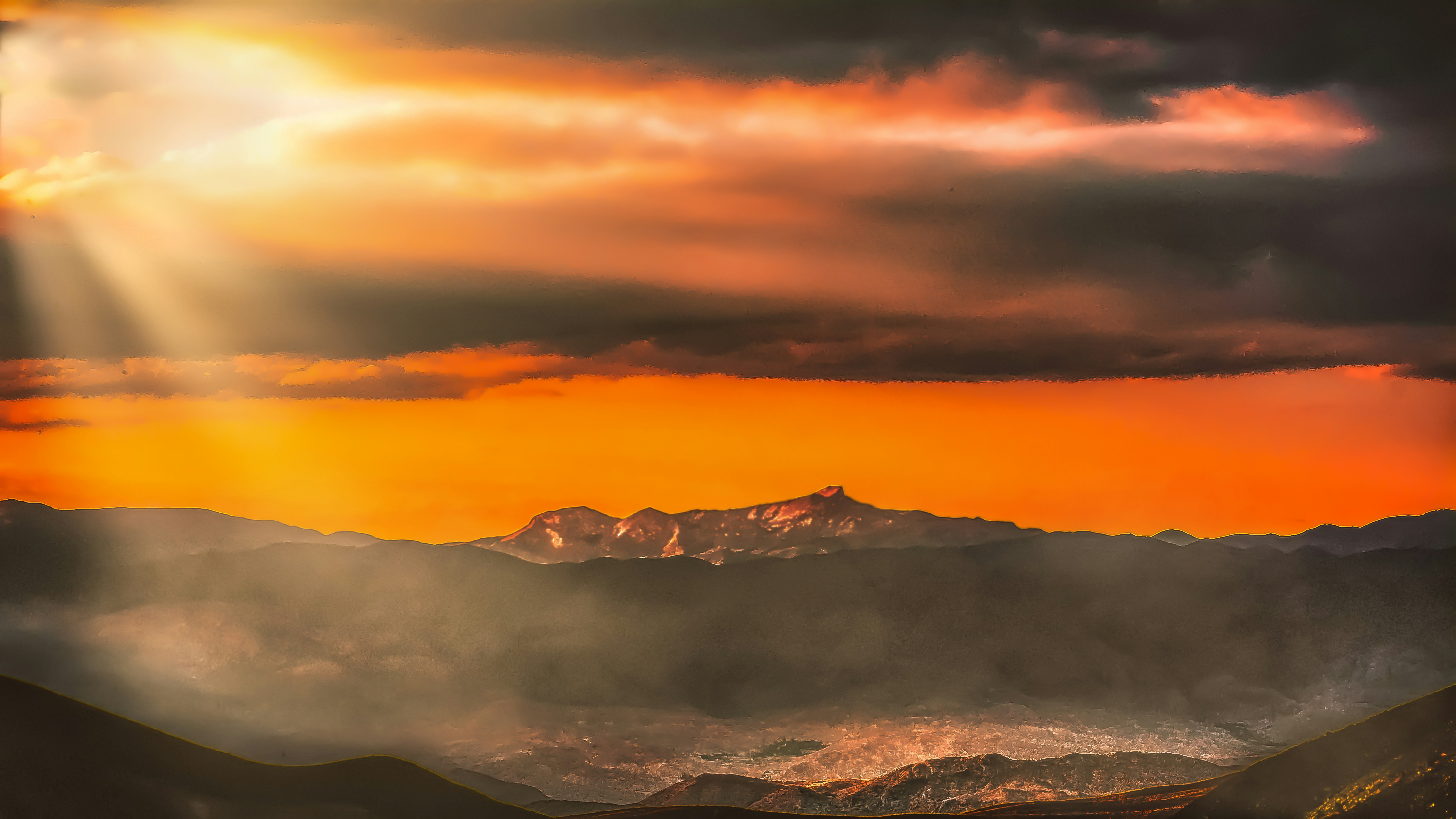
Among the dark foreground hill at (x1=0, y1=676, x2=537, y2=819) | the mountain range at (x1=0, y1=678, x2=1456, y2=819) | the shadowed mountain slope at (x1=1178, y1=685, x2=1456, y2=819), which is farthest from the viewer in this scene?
the shadowed mountain slope at (x1=1178, y1=685, x2=1456, y2=819)

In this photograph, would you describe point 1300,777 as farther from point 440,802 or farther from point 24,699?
point 24,699

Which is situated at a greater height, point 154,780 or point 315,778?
point 154,780

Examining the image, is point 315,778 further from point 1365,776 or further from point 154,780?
point 1365,776

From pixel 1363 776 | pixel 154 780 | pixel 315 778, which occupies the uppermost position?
pixel 154 780

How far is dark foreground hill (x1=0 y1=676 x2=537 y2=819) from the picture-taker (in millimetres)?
66938

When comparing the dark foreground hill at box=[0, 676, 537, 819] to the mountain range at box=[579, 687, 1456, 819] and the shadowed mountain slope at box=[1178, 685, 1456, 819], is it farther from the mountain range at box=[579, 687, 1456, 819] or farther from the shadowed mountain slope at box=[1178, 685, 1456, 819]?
the shadowed mountain slope at box=[1178, 685, 1456, 819]

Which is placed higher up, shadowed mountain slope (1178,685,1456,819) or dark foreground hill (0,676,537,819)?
dark foreground hill (0,676,537,819)

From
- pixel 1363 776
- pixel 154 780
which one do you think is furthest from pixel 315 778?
pixel 1363 776

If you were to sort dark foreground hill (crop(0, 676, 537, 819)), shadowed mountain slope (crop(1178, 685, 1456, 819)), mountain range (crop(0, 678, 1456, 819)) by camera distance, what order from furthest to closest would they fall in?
shadowed mountain slope (crop(1178, 685, 1456, 819)) → mountain range (crop(0, 678, 1456, 819)) → dark foreground hill (crop(0, 676, 537, 819))

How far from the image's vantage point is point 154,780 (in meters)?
71.9

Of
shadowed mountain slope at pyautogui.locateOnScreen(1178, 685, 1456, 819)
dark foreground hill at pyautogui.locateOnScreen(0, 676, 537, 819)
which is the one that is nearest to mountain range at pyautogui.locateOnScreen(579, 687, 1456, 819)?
shadowed mountain slope at pyautogui.locateOnScreen(1178, 685, 1456, 819)

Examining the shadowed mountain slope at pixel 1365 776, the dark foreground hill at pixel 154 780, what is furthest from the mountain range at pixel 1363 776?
the dark foreground hill at pixel 154 780

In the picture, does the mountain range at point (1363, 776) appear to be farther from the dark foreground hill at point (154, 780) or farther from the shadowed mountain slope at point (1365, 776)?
the dark foreground hill at point (154, 780)

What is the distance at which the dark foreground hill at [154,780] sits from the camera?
66.9m
